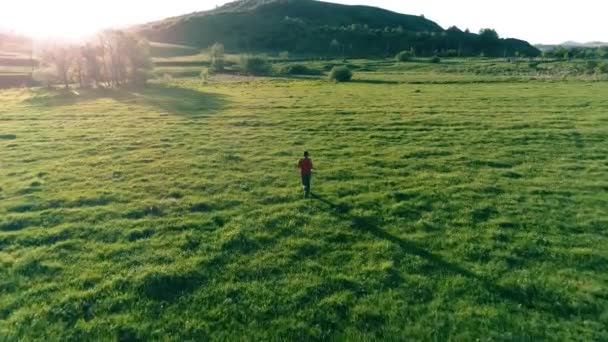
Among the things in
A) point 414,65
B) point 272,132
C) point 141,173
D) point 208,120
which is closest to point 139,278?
point 141,173

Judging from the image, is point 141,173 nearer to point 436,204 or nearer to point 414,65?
point 436,204

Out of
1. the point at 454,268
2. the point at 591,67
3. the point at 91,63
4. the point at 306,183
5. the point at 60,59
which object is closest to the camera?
the point at 454,268

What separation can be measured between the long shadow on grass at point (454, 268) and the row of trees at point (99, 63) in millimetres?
84745

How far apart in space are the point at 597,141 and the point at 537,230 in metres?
20.6

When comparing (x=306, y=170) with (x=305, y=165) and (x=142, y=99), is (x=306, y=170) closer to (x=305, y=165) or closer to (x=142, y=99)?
(x=305, y=165)

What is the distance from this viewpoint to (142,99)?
214ft

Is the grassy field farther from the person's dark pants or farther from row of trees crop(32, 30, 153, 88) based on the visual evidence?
row of trees crop(32, 30, 153, 88)

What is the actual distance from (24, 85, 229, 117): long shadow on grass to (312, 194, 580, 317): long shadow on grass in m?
32.6

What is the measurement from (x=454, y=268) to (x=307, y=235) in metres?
5.83

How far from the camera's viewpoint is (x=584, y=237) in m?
17.2

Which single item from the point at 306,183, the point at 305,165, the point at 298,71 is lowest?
the point at 306,183

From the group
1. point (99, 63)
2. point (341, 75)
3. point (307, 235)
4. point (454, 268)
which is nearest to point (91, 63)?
point (99, 63)

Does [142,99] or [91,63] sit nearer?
[142,99]

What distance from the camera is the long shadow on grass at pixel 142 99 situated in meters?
53.1
